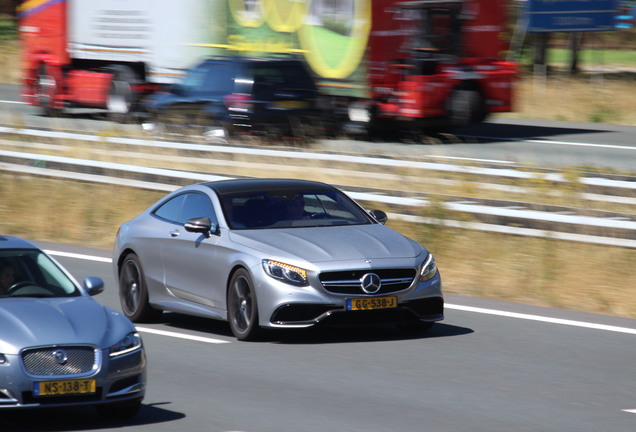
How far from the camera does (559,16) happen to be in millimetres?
38188

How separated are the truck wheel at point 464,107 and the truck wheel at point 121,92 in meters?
8.03

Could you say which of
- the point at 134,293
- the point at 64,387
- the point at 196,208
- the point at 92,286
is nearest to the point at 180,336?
the point at 134,293

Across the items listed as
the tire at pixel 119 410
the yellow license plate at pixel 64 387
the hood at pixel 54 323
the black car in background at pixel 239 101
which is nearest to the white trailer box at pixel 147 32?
the black car in background at pixel 239 101

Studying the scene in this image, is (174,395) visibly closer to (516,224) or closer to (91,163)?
(516,224)

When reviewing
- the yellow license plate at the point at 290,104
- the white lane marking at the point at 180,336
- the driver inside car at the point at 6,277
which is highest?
Result: the driver inside car at the point at 6,277

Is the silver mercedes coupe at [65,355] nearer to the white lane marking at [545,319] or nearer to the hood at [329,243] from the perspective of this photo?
the hood at [329,243]

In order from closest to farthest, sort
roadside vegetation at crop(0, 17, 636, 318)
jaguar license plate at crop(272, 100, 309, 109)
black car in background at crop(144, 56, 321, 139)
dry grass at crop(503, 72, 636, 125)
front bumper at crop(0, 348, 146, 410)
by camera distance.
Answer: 1. front bumper at crop(0, 348, 146, 410)
2. roadside vegetation at crop(0, 17, 636, 318)
3. black car in background at crop(144, 56, 321, 139)
4. jaguar license plate at crop(272, 100, 309, 109)
5. dry grass at crop(503, 72, 636, 125)

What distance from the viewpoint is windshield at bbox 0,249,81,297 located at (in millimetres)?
7812

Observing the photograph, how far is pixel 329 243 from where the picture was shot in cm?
1031

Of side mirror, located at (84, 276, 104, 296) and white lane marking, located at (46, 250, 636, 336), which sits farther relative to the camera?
white lane marking, located at (46, 250, 636, 336)

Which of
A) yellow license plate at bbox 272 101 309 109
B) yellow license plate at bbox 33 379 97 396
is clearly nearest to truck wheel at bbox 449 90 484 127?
yellow license plate at bbox 272 101 309 109

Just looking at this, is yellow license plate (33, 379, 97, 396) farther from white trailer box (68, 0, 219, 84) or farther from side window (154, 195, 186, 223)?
white trailer box (68, 0, 219, 84)

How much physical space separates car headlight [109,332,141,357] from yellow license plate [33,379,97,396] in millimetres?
232

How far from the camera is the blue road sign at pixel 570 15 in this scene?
3775 cm
